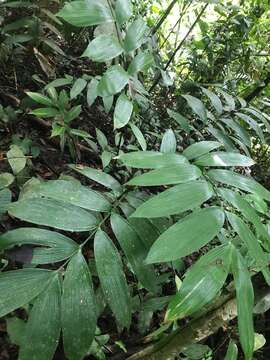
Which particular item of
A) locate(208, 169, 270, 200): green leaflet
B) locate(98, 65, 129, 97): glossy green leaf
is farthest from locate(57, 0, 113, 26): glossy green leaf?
locate(208, 169, 270, 200): green leaflet

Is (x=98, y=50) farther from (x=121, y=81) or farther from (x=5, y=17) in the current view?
(x=5, y=17)

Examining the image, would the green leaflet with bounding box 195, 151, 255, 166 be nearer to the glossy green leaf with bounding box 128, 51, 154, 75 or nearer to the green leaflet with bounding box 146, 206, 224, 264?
the green leaflet with bounding box 146, 206, 224, 264

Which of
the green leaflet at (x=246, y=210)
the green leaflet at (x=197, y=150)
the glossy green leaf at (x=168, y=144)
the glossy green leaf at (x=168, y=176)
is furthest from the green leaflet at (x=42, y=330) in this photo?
the glossy green leaf at (x=168, y=144)

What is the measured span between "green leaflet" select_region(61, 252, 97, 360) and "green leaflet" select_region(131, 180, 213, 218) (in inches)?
5.7

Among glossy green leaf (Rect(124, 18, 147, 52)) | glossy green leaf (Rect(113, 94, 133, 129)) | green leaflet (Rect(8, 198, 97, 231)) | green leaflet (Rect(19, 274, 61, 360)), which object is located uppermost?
glossy green leaf (Rect(124, 18, 147, 52))

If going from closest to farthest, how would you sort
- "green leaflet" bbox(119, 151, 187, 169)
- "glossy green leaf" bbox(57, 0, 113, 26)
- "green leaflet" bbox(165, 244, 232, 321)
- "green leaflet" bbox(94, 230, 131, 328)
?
1. "green leaflet" bbox(165, 244, 232, 321)
2. "green leaflet" bbox(94, 230, 131, 328)
3. "green leaflet" bbox(119, 151, 187, 169)
4. "glossy green leaf" bbox(57, 0, 113, 26)

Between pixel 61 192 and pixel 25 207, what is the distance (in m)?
0.08

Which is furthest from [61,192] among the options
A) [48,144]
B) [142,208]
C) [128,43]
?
[48,144]

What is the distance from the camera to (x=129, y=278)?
53.0 inches

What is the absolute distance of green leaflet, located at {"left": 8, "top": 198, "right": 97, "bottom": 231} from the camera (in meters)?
0.69

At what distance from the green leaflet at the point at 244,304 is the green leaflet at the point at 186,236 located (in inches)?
2.4

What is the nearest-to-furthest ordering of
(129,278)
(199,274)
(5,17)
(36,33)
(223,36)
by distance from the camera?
1. (199,274)
2. (129,278)
3. (36,33)
4. (5,17)
5. (223,36)

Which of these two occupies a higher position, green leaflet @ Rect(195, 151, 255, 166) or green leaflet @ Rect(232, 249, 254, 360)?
green leaflet @ Rect(195, 151, 255, 166)

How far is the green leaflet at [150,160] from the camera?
766 millimetres
